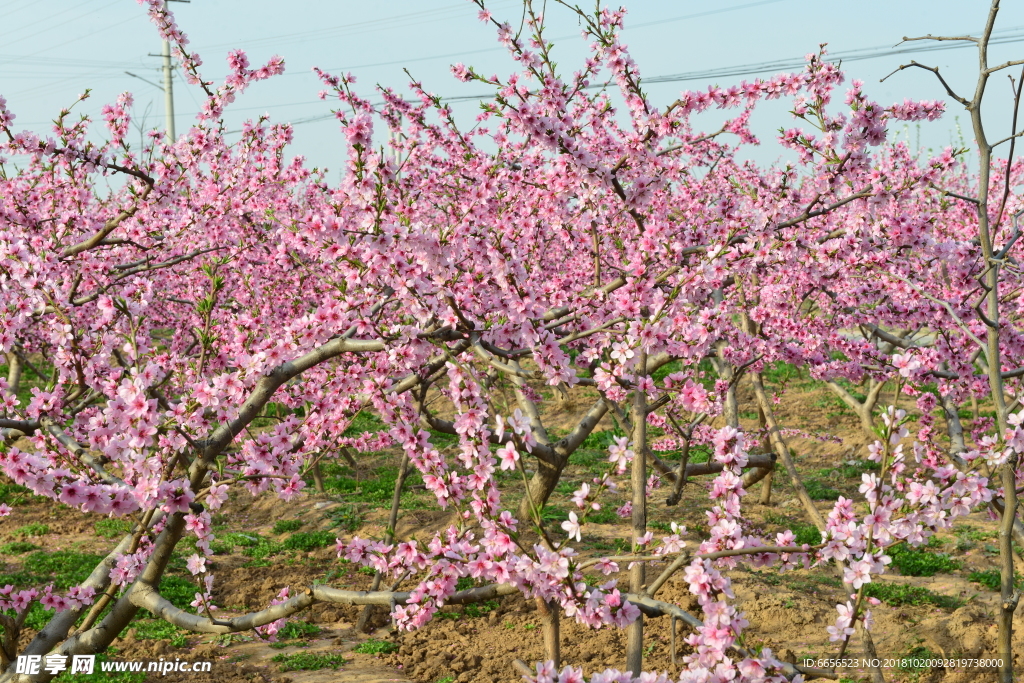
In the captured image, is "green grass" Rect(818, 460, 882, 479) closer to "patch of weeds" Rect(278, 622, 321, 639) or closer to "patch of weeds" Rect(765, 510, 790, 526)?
"patch of weeds" Rect(765, 510, 790, 526)

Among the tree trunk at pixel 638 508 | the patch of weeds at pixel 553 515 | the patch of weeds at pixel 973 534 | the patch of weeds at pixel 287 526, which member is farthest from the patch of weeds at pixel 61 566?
the patch of weeds at pixel 973 534

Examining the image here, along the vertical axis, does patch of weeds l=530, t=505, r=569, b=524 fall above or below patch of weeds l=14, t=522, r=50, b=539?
above

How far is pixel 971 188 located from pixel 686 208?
15.2 meters

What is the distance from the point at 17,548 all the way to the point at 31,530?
0.63 metres

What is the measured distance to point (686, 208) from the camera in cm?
943

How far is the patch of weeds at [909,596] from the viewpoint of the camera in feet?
21.8

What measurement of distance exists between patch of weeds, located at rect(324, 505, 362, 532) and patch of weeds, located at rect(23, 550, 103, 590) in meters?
2.67

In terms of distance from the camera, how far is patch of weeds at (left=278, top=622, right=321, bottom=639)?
6.73 meters

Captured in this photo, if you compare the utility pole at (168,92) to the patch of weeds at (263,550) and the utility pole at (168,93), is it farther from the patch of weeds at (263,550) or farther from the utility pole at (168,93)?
the patch of weeds at (263,550)

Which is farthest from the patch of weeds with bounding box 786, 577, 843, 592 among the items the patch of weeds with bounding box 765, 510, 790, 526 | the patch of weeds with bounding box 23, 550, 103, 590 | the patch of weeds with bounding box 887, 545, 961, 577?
the patch of weeds with bounding box 23, 550, 103, 590

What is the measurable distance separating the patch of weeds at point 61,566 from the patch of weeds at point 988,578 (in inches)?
357

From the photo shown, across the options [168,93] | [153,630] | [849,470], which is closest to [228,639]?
[153,630]

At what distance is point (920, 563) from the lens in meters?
7.83

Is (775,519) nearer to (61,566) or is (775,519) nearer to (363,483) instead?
(363,483)
